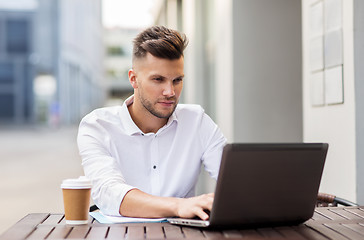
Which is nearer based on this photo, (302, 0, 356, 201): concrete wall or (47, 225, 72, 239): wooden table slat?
(47, 225, 72, 239): wooden table slat

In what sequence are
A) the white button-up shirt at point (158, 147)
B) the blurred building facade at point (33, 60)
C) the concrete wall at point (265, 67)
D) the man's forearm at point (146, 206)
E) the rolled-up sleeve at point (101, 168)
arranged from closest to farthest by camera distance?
the man's forearm at point (146, 206), the rolled-up sleeve at point (101, 168), the white button-up shirt at point (158, 147), the concrete wall at point (265, 67), the blurred building facade at point (33, 60)

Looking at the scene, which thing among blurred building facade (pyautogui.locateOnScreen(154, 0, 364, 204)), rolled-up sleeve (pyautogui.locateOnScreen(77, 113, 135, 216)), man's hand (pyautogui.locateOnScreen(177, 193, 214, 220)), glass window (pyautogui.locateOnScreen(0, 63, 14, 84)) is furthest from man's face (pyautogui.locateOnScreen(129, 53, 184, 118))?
glass window (pyautogui.locateOnScreen(0, 63, 14, 84))

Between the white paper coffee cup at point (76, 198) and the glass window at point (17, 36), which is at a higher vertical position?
the glass window at point (17, 36)

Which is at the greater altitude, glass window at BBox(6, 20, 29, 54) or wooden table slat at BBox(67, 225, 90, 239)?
glass window at BBox(6, 20, 29, 54)

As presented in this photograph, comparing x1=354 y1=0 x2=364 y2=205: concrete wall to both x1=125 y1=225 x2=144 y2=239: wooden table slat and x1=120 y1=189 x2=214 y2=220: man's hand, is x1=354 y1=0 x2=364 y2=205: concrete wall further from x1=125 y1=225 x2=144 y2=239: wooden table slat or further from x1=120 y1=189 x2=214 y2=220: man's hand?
x1=125 y1=225 x2=144 y2=239: wooden table slat

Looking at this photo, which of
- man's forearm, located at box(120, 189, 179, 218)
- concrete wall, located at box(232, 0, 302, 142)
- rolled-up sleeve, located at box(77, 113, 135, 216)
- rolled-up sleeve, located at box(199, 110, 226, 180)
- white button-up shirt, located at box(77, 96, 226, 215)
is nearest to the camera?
man's forearm, located at box(120, 189, 179, 218)

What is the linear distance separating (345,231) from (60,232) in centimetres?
85

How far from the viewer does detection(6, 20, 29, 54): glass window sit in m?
33.5

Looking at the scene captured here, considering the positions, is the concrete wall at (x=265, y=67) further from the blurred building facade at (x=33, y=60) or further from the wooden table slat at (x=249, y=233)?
the blurred building facade at (x=33, y=60)

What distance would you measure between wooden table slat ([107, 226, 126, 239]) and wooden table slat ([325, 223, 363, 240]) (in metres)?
0.64

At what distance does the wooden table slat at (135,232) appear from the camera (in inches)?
60.2

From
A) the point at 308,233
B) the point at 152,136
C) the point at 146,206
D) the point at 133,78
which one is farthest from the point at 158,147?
the point at 308,233

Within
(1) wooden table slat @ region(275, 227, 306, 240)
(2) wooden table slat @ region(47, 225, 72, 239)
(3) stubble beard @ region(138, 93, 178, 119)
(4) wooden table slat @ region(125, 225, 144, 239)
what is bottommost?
(1) wooden table slat @ region(275, 227, 306, 240)

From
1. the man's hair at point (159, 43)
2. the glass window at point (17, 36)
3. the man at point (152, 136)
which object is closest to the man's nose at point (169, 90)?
the man at point (152, 136)
